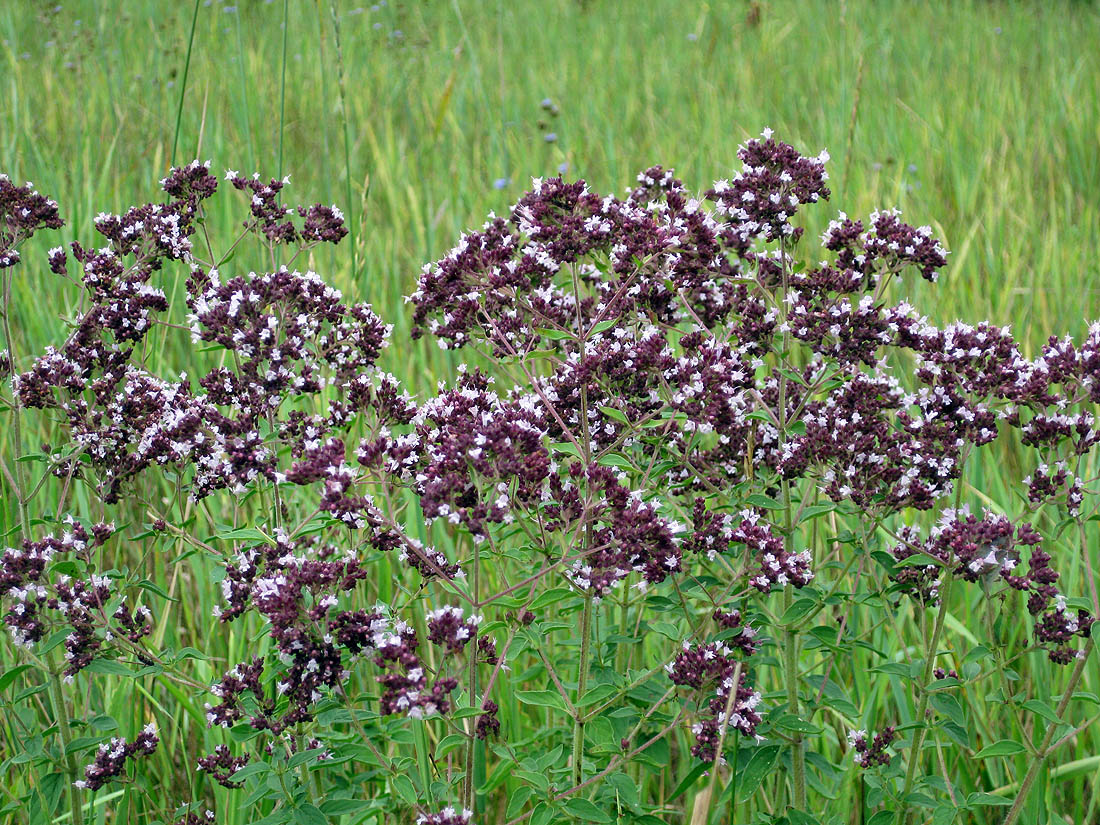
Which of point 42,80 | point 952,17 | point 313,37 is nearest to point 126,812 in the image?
point 42,80

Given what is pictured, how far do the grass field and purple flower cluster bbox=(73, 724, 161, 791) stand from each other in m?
0.33

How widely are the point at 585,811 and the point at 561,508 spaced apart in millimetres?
742

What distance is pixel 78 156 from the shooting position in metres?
6.68

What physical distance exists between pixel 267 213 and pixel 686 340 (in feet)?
4.79

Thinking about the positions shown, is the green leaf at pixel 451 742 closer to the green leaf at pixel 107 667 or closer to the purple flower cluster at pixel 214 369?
the purple flower cluster at pixel 214 369

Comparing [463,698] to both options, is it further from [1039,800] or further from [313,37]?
[313,37]

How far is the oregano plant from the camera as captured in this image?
8.10ft

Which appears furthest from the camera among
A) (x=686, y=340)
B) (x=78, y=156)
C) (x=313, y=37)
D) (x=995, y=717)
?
(x=313, y=37)

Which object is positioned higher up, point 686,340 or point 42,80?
point 42,80

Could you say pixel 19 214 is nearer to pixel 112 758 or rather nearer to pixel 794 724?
pixel 112 758

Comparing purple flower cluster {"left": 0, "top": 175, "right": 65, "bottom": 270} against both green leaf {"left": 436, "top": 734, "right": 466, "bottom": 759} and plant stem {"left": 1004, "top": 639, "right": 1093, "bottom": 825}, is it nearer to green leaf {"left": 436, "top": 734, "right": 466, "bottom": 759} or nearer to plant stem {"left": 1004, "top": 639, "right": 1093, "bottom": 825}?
green leaf {"left": 436, "top": 734, "right": 466, "bottom": 759}

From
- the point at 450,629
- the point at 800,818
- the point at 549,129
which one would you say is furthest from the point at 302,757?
the point at 549,129

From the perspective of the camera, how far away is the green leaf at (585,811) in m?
2.37

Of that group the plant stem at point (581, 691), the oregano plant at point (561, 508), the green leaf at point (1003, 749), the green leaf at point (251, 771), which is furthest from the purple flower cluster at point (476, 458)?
the green leaf at point (1003, 749)
